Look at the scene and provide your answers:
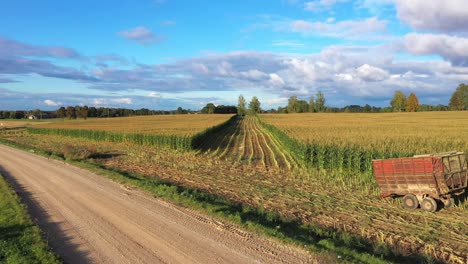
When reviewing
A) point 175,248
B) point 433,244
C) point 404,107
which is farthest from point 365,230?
point 404,107

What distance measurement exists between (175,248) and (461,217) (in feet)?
30.8

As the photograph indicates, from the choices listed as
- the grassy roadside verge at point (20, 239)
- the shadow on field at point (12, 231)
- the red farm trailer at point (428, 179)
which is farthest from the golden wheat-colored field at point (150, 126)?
the shadow on field at point (12, 231)

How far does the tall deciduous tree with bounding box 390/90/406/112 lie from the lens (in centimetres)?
14775

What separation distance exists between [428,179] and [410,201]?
3.49 ft

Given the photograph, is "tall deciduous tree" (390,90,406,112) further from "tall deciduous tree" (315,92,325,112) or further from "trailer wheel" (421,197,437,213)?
"trailer wheel" (421,197,437,213)

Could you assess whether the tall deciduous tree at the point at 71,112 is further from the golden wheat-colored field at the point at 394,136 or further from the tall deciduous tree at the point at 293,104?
the golden wheat-colored field at the point at 394,136

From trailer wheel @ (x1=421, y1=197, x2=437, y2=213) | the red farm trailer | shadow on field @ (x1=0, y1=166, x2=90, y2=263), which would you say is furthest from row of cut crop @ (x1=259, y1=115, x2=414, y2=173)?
shadow on field @ (x1=0, y1=166, x2=90, y2=263)

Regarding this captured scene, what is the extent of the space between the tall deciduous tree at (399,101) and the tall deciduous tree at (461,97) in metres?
18.1

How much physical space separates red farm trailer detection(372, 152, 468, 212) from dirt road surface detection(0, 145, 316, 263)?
6870 mm

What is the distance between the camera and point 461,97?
132m

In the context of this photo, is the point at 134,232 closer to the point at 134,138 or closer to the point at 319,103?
the point at 134,138

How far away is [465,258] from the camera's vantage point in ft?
27.2

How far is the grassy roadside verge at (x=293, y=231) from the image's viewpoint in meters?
7.85

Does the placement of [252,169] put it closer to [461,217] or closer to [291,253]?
[461,217]
